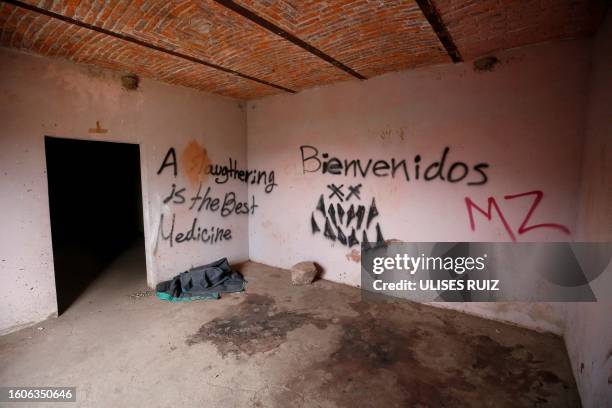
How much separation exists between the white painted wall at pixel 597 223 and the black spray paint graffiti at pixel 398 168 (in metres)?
0.97

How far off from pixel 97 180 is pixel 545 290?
9.92m

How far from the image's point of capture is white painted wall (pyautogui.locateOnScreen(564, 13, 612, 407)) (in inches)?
76.4

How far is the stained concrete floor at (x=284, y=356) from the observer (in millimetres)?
2445

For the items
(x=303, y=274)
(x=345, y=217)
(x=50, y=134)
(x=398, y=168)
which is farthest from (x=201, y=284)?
(x=398, y=168)

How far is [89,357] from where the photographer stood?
2.89 meters

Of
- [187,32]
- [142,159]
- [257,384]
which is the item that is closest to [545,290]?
[257,384]

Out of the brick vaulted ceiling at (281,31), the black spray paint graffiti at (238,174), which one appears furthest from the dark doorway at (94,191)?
A: the brick vaulted ceiling at (281,31)

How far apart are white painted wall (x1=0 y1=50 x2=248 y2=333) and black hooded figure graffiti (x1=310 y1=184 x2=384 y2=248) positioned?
2122 mm

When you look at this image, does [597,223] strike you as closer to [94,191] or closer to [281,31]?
A: [281,31]

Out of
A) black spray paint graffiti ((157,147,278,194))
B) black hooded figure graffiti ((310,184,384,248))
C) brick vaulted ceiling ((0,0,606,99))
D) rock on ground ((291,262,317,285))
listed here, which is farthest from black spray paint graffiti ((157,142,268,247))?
rock on ground ((291,262,317,285))

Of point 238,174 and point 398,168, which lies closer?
point 398,168

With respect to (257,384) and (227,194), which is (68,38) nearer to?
(227,194)

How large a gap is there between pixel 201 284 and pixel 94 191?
6.03 metres

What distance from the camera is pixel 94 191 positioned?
845cm
